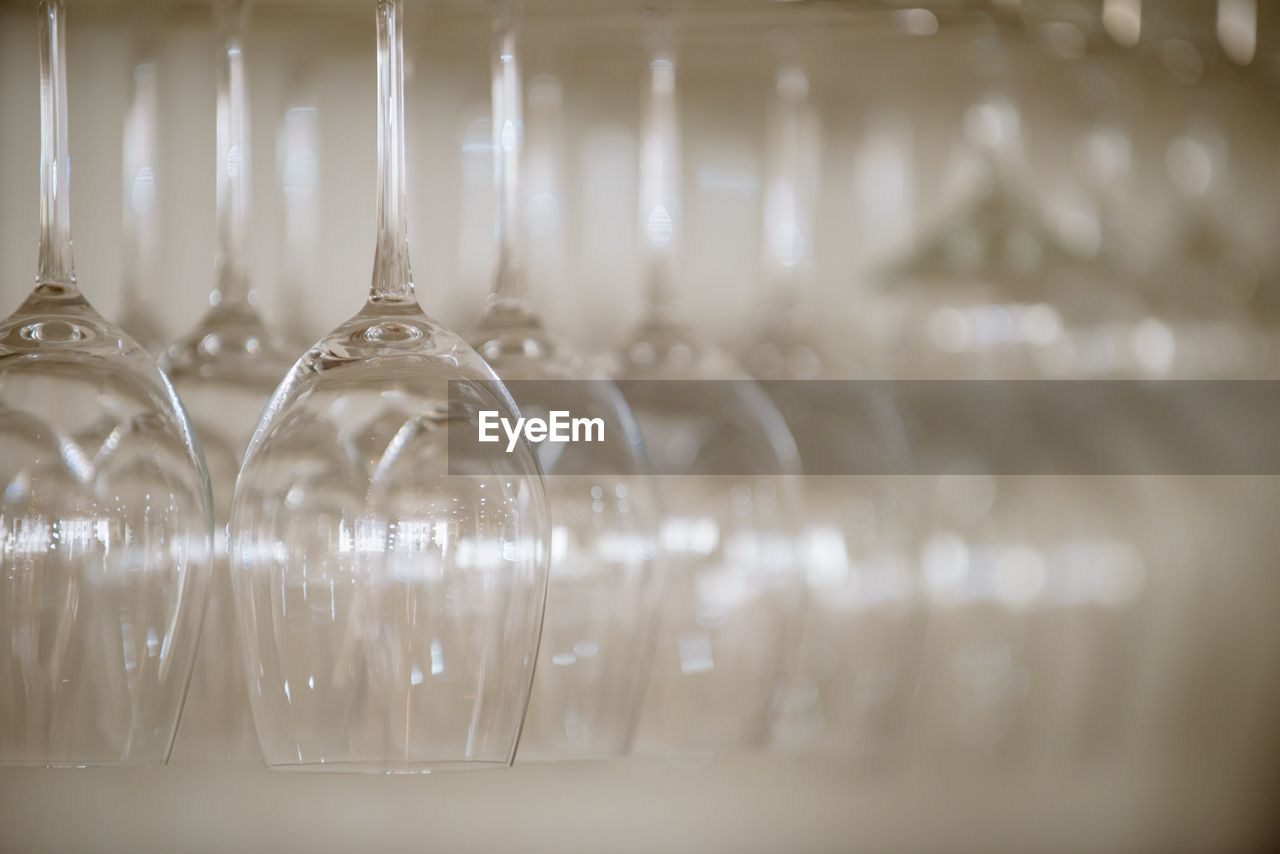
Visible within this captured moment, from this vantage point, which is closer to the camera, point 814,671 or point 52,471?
point 52,471

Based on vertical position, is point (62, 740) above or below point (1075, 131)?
below

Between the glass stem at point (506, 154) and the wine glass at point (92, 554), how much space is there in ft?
0.47

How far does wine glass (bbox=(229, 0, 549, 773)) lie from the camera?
44 cm

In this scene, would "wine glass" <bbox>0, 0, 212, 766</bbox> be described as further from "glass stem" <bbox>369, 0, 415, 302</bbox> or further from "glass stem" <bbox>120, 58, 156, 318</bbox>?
"glass stem" <bbox>120, 58, 156, 318</bbox>

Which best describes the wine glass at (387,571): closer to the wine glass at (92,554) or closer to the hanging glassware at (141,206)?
the wine glass at (92,554)

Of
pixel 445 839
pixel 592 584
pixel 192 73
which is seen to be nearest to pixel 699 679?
pixel 592 584

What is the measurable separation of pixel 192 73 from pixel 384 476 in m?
0.62

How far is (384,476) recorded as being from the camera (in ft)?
1.48

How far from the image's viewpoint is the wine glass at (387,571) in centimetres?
44

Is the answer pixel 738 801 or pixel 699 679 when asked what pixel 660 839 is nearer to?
pixel 738 801

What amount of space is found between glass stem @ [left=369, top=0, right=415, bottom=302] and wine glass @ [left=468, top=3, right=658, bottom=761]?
0.08 m

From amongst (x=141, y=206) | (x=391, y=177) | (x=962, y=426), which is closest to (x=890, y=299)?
(x=962, y=426)

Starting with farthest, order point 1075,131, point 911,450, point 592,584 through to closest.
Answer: point 1075,131 → point 911,450 → point 592,584

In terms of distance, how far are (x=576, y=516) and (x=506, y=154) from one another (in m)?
0.13
